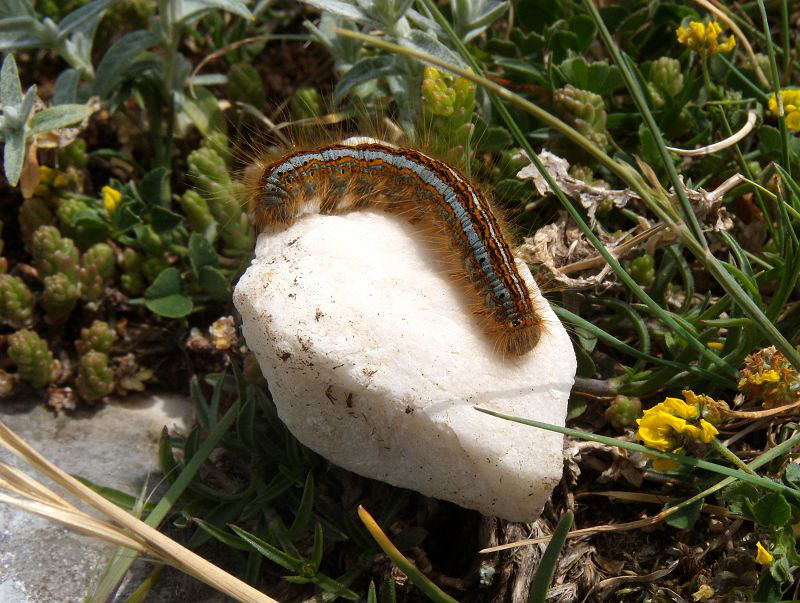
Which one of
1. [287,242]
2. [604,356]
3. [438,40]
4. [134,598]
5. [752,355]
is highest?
[438,40]

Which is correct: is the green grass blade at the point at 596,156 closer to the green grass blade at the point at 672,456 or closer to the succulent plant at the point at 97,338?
the green grass blade at the point at 672,456

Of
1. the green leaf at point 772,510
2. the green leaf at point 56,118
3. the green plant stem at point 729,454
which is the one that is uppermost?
the green leaf at point 56,118

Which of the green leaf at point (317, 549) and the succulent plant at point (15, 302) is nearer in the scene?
the green leaf at point (317, 549)

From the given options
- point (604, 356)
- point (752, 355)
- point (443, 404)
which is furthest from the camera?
point (604, 356)

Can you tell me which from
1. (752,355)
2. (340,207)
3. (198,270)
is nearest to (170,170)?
(198,270)

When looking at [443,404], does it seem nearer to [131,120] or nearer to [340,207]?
[340,207]

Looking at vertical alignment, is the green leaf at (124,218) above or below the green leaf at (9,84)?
below

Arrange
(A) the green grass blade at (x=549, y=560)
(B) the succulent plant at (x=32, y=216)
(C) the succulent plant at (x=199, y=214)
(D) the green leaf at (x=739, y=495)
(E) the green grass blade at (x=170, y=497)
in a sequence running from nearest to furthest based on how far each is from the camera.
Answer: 1. (A) the green grass blade at (x=549, y=560)
2. (D) the green leaf at (x=739, y=495)
3. (E) the green grass blade at (x=170, y=497)
4. (C) the succulent plant at (x=199, y=214)
5. (B) the succulent plant at (x=32, y=216)

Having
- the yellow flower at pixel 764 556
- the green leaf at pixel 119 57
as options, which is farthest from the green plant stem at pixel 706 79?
the green leaf at pixel 119 57
